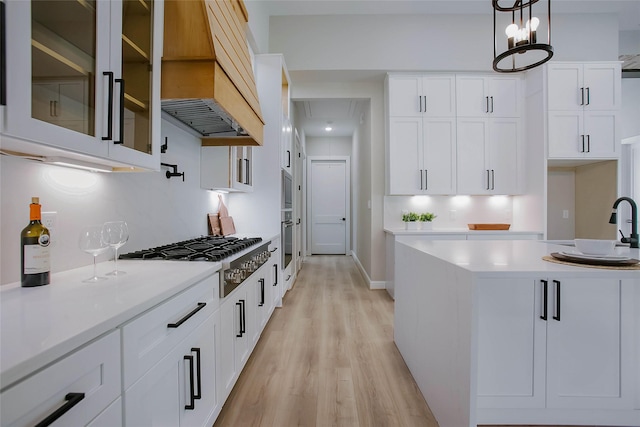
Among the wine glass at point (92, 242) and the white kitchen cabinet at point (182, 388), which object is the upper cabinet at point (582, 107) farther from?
the wine glass at point (92, 242)

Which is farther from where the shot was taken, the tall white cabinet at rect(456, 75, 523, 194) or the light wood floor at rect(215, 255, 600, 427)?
the tall white cabinet at rect(456, 75, 523, 194)

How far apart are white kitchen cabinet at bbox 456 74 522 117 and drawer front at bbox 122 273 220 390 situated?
13.2 ft

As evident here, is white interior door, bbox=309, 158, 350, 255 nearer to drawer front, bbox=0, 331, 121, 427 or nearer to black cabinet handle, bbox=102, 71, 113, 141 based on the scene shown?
black cabinet handle, bbox=102, 71, 113, 141

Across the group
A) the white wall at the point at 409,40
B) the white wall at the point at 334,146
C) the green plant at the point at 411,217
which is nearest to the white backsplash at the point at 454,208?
the green plant at the point at 411,217

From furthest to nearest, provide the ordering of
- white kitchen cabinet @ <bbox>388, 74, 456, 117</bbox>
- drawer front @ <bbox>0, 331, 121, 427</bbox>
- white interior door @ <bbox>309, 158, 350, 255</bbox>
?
white interior door @ <bbox>309, 158, 350, 255</bbox>, white kitchen cabinet @ <bbox>388, 74, 456, 117</bbox>, drawer front @ <bbox>0, 331, 121, 427</bbox>

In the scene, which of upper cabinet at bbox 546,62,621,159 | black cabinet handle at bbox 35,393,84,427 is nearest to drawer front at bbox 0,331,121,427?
black cabinet handle at bbox 35,393,84,427

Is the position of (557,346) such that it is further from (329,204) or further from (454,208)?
(329,204)

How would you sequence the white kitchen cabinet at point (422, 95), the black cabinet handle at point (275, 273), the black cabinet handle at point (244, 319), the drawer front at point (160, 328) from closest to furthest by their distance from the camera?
1. the drawer front at point (160, 328)
2. the black cabinet handle at point (244, 319)
3. the black cabinet handle at point (275, 273)
4. the white kitchen cabinet at point (422, 95)

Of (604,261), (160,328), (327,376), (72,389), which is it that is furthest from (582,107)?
(72,389)

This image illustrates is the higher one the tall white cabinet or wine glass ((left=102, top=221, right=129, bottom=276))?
the tall white cabinet

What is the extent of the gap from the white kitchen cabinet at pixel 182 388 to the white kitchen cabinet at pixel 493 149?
3805 millimetres

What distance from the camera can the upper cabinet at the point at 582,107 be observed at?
148 inches

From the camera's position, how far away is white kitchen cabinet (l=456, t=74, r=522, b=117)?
4090 millimetres

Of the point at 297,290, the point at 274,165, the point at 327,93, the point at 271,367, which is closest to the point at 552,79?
the point at 327,93
